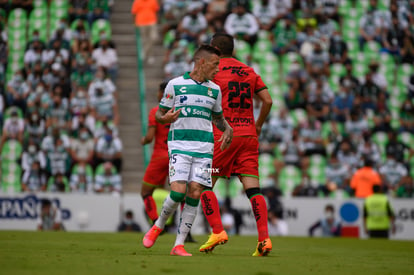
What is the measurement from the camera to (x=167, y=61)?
74.0ft

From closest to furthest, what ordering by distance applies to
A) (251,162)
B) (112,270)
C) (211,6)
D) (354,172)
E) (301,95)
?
(112,270)
(251,162)
(354,172)
(301,95)
(211,6)

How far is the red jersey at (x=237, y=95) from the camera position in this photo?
905 centimetres

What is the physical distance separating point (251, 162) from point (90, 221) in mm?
9508

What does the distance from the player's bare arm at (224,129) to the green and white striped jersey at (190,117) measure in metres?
0.16

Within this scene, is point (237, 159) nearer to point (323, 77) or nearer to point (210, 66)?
point (210, 66)

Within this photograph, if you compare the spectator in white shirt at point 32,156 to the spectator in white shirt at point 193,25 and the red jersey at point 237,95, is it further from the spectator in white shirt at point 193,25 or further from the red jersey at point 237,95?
the red jersey at point 237,95

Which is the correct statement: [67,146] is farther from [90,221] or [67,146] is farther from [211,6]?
[211,6]

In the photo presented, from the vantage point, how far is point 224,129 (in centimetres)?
855

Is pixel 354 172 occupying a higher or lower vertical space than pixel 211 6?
lower

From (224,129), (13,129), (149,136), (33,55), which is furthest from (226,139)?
(33,55)

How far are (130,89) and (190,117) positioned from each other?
14366mm

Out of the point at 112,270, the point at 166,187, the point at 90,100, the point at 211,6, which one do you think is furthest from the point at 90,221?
the point at 112,270

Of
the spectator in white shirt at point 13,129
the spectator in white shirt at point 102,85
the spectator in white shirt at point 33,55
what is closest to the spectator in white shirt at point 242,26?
the spectator in white shirt at point 102,85

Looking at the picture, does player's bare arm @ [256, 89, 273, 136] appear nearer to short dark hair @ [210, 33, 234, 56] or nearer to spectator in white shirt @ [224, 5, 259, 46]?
short dark hair @ [210, 33, 234, 56]
